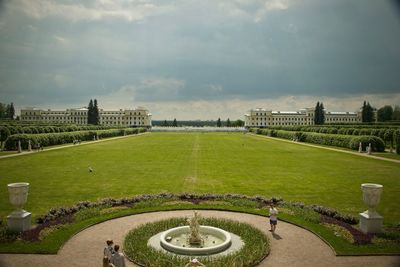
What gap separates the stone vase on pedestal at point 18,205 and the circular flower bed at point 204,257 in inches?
151

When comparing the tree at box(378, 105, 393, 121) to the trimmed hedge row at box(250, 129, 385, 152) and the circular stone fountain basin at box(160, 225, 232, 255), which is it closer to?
the trimmed hedge row at box(250, 129, 385, 152)

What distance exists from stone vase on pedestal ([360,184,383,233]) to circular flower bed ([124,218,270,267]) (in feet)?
12.7

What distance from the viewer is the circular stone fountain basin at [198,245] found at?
416 inches

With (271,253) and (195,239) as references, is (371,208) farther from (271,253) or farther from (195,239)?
(195,239)

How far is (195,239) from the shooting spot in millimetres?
11398

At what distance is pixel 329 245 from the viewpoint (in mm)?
11445

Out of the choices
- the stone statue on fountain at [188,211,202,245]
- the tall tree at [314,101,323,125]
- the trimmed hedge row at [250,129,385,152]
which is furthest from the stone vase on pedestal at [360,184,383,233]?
the tall tree at [314,101,323,125]

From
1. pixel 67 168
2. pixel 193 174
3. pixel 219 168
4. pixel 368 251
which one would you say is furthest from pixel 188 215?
pixel 67 168

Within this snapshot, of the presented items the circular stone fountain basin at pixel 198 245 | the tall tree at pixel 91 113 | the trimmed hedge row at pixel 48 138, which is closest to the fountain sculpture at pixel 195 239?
the circular stone fountain basin at pixel 198 245

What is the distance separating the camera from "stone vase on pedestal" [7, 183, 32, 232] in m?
12.1

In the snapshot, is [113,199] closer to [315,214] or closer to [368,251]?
[315,214]

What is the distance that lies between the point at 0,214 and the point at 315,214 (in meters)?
13.6

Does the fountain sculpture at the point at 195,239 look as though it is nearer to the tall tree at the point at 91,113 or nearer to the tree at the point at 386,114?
the tall tree at the point at 91,113

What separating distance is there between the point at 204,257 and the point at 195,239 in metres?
1.11
